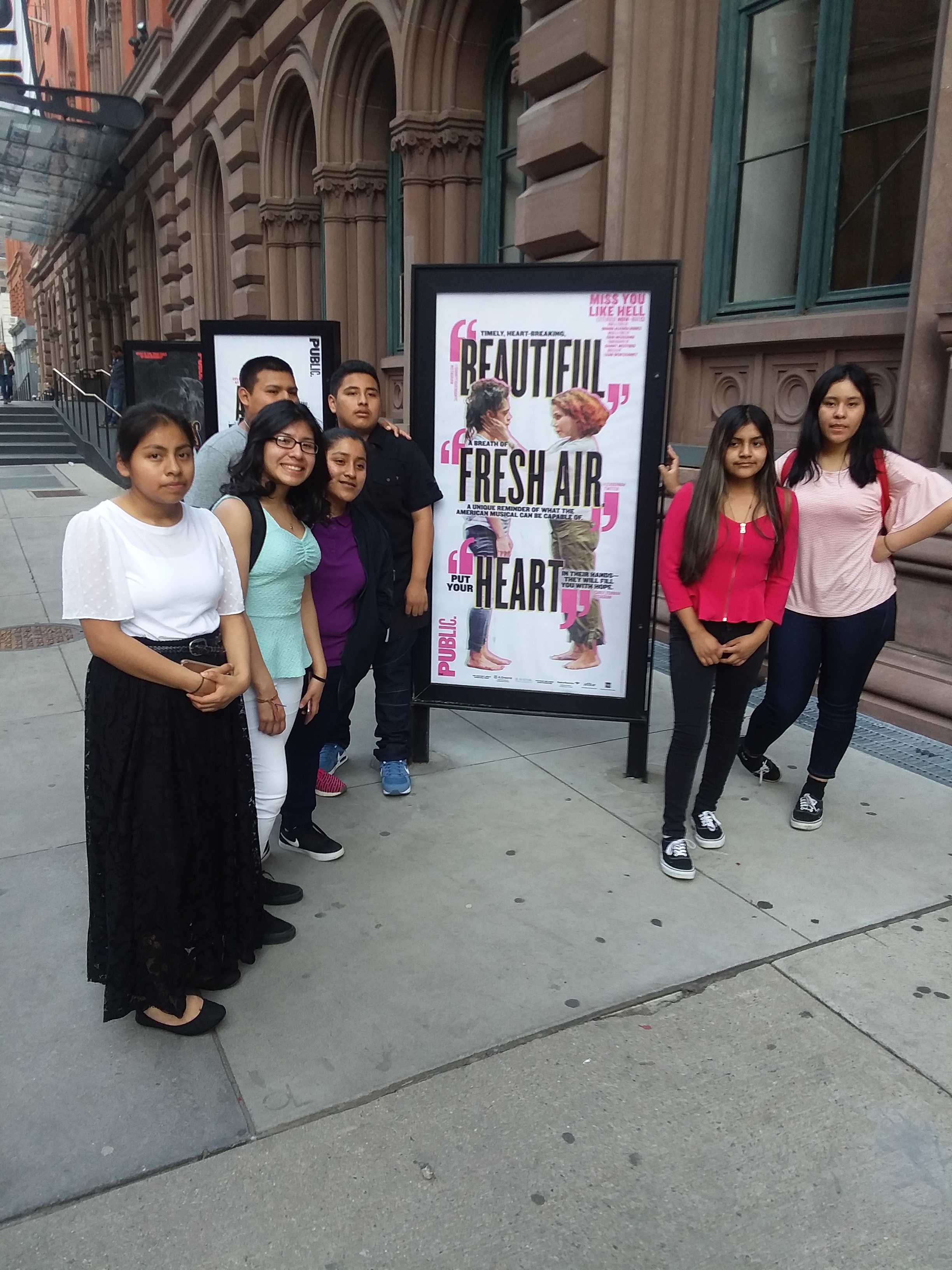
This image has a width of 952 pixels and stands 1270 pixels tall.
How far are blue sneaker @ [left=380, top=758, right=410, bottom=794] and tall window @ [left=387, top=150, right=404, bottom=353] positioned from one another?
26.4ft

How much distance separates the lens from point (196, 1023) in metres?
2.75

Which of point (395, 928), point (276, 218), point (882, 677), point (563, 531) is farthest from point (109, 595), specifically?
point (276, 218)

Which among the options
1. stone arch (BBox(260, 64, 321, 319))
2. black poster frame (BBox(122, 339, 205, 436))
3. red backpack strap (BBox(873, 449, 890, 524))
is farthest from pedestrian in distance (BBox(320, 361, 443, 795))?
stone arch (BBox(260, 64, 321, 319))

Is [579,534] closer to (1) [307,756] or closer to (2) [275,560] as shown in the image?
(1) [307,756]

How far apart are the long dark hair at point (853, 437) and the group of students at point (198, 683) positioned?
178cm

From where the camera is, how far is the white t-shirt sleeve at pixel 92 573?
95.8 inches

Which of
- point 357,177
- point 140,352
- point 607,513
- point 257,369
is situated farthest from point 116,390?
point 607,513

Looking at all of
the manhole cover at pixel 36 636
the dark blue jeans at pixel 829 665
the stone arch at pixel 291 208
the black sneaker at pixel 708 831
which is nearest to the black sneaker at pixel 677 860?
the black sneaker at pixel 708 831

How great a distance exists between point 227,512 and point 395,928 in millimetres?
1476

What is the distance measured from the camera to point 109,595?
8.08 feet

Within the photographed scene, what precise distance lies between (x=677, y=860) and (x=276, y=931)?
148 centimetres

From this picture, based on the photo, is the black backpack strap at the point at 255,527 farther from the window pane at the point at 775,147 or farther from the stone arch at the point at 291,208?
the stone arch at the point at 291,208

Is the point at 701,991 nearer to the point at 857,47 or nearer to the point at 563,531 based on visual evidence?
the point at 563,531

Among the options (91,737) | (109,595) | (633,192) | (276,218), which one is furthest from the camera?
(276,218)
